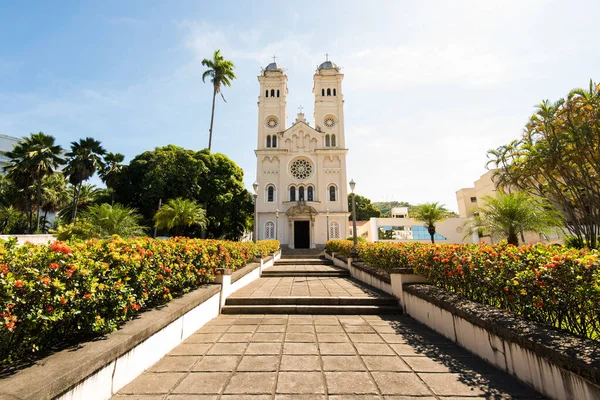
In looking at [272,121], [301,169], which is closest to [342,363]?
[301,169]

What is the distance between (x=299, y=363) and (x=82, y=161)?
26.4 meters

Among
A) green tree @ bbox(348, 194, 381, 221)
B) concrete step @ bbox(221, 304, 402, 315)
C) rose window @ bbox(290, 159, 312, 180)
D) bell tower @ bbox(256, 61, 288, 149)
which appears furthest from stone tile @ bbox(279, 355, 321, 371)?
green tree @ bbox(348, 194, 381, 221)

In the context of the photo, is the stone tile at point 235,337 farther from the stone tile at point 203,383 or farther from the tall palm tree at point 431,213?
the tall palm tree at point 431,213

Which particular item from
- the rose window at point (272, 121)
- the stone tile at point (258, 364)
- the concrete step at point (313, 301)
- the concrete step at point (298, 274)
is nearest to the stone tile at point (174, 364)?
the stone tile at point (258, 364)

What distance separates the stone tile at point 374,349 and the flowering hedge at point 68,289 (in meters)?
2.96

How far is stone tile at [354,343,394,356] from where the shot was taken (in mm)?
3668

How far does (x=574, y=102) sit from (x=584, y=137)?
6.33 feet

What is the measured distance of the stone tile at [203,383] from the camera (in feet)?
8.95

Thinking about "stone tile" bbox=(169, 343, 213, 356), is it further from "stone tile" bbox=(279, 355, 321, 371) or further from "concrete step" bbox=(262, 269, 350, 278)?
"concrete step" bbox=(262, 269, 350, 278)

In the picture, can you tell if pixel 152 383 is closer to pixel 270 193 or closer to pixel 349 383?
pixel 349 383

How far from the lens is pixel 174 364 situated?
11.0 ft

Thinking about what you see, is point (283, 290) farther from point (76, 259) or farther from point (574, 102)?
point (574, 102)

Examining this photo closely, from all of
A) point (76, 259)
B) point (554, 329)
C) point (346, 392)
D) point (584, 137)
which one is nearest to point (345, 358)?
point (346, 392)

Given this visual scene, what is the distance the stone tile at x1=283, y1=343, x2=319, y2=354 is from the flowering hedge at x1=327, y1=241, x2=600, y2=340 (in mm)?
2590
